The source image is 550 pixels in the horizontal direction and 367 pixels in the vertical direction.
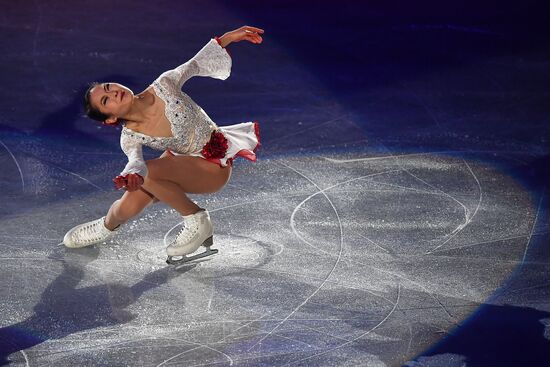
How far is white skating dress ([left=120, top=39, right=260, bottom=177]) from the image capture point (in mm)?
5145

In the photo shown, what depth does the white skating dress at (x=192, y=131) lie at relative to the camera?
16.9ft

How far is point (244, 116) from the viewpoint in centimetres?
721

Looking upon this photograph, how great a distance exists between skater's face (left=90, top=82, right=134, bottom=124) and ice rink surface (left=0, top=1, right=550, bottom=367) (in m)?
0.83

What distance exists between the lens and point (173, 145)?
522cm

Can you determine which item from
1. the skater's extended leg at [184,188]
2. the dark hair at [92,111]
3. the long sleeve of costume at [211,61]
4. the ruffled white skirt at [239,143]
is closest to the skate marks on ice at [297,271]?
the skater's extended leg at [184,188]

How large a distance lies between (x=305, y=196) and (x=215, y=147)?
0.96 meters

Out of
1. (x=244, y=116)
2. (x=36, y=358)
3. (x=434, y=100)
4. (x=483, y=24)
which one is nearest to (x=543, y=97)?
(x=434, y=100)

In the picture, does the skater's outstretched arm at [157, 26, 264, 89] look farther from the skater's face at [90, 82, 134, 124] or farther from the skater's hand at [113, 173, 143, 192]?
the skater's hand at [113, 173, 143, 192]

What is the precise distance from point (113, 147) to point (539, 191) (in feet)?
9.40

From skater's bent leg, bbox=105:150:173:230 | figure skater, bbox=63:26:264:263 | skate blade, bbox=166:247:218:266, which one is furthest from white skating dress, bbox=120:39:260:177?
skate blade, bbox=166:247:218:266

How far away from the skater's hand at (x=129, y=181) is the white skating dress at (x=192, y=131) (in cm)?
6

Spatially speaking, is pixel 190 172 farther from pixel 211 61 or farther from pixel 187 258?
pixel 211 61

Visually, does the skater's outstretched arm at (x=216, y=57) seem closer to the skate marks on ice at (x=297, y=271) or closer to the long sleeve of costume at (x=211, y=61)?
the long sleeve of costume at (x=211, y=61)

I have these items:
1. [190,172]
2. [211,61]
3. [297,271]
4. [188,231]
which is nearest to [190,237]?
[188,231]
